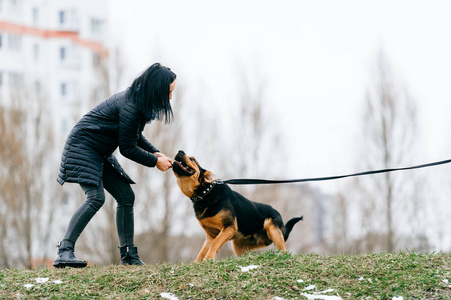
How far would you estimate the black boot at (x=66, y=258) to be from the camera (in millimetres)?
7348

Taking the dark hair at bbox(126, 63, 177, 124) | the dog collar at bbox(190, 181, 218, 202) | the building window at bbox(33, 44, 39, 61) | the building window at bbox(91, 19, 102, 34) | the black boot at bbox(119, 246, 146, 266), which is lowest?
the black boot at bbox(119, 246, 146, 266)

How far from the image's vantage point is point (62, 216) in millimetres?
28141

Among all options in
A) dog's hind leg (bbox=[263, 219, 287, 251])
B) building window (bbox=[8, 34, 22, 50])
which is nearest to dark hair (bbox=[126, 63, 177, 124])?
dog's hind leg (bbox=[263, 219, 287, 251])

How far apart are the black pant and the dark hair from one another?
97 centimetres

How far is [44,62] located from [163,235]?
2888cm

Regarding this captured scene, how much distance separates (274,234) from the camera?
8.41 m

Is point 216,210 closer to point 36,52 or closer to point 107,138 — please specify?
point 107,138

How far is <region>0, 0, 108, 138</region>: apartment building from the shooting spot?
47.6 meters

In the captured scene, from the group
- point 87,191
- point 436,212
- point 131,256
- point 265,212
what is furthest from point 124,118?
point 436,212

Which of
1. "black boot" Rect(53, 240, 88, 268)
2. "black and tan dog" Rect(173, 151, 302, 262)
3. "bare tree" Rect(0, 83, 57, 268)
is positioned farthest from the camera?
"bare tree" Rect(0, 83, 57, 268)

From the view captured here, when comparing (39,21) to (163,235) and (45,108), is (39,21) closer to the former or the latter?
(45,108)

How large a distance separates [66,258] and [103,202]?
76 cm

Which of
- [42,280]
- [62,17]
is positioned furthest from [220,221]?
[62,17]

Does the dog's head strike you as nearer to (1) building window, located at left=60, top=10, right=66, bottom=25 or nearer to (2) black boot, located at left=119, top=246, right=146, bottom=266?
(2) black boot, located at left=119, top=246, right=146, bottom=266
